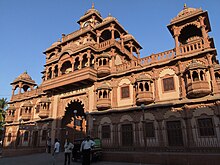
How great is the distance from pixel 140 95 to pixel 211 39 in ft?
28.7

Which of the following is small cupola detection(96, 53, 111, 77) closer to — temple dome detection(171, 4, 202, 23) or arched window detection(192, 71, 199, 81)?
temple dome detection(171, 4, 202, 23)

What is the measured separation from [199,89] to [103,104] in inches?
349

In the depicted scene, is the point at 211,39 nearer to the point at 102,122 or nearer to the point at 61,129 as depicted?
the point at 102,122

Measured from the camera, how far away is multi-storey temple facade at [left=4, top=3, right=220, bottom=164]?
13.5 metres

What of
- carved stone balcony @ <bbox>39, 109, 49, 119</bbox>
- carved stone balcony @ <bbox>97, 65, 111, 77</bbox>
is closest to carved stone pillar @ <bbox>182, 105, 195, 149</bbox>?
carved stone balcony @ <bbox>97, 65, 111, 77</bbox>

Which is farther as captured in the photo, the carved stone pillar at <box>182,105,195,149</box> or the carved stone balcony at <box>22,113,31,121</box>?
the carved stone balcony at <box>22,113,31,121</box>

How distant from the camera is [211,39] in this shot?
1692 centimetres

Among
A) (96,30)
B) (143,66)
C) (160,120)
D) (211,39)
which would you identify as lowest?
(160,120)

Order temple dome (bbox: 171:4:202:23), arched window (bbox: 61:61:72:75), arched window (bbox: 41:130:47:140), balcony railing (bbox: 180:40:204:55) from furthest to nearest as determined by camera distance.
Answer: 1. arched window (bbox: 61:61:72:75)
2. arched window (bbox: 41:130:47:140)
3. temple dome (bbox: 171:4:202:23)
4. balcony railing (bbox: 180:40:204:55)

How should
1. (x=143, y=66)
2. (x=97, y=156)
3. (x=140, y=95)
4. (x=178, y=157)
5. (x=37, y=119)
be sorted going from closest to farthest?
1. (x=178, y=157)
2. (x=97, y=156)
3. (x=140, y=95)
4. (x=143, y=66)
5. (x=37, y=119)

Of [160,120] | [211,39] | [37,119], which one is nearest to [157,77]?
[160,120]

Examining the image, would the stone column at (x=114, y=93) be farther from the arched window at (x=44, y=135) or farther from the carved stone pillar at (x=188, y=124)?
the arched window at (x=44, y=135)

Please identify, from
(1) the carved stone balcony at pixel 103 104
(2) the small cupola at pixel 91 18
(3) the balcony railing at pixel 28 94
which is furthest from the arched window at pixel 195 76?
(3) the balcony railing at pixel 28 94

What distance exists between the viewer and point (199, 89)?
13352 millimetres
